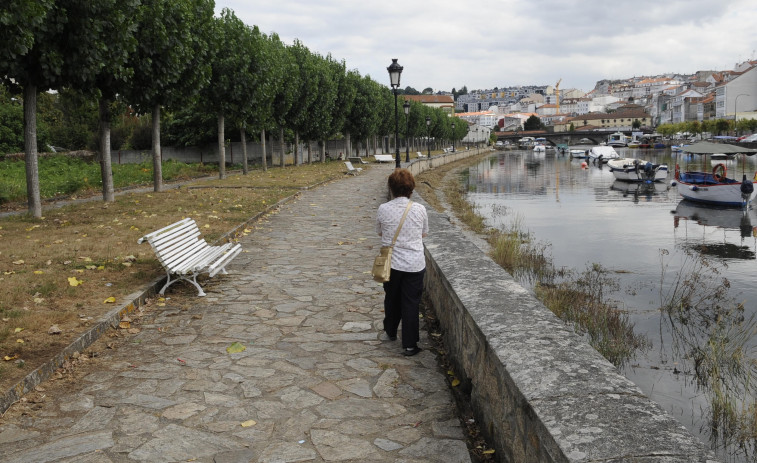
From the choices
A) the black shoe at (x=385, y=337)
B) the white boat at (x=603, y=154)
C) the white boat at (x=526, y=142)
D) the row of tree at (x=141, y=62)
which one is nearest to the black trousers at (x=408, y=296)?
the black shoe at (x=385, y=337)

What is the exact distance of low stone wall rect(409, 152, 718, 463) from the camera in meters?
2.61

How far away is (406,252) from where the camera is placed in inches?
225

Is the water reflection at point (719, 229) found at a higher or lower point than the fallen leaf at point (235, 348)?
lower

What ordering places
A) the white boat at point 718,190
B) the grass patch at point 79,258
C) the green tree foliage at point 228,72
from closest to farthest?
1. the grass patch at point 79,258
2. the green tree foliage at point 228,72
3. the white boat at point 718,190

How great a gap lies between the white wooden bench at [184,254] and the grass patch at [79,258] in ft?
1.35

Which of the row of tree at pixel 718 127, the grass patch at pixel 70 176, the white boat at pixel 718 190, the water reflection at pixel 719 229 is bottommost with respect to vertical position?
the water reflection at pixel 719 229

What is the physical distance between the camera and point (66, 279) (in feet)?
26.2

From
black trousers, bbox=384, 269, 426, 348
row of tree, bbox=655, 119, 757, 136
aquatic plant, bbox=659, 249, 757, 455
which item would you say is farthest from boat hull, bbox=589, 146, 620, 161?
black trousers, bbox=384, 269, 426, 348

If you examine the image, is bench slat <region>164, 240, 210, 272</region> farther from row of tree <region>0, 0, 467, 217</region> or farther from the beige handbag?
row of tree <region>0, 0, 467, 217</region>

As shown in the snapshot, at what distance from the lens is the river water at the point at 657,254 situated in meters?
7.73

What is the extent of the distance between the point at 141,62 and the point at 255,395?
13.2m

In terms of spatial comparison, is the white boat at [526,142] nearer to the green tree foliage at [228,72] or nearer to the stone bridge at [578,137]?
the stone bridge at [578,137]

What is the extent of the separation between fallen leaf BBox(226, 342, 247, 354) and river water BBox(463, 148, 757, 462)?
457 cm

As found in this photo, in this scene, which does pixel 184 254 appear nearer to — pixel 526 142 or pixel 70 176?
pixel 70 176
